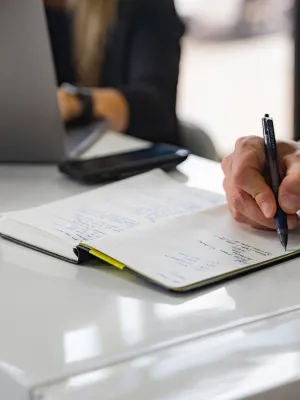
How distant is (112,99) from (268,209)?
1032 millimetres

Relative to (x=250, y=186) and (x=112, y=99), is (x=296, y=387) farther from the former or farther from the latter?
(x=112, y=99)

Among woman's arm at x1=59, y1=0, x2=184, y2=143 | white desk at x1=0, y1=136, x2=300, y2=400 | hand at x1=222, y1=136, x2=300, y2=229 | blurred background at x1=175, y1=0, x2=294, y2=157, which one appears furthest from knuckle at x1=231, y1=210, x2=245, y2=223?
blurred background at x1=175, y1=0, x2=294, y2=157

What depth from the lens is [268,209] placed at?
754 millimetres

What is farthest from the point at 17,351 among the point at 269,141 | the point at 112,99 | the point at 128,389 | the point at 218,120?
the point at 218,120

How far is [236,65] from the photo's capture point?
2982 mm

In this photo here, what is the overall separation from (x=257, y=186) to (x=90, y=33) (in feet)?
4.79

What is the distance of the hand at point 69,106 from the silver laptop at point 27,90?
196 millimetres

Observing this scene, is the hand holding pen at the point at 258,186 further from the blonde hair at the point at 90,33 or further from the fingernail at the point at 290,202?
the blonde hair at the point at 90,33

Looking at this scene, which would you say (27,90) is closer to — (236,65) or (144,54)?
(144,54)

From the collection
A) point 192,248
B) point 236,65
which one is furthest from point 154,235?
point 236,65

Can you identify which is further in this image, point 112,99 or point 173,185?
point 112,99

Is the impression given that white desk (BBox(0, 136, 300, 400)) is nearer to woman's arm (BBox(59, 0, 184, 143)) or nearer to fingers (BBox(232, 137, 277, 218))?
fingers (BBox(232, 137, 277, 218))

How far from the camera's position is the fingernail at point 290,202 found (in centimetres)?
76

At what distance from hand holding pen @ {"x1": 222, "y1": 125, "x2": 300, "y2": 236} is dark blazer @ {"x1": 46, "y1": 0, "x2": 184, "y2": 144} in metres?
1.12
